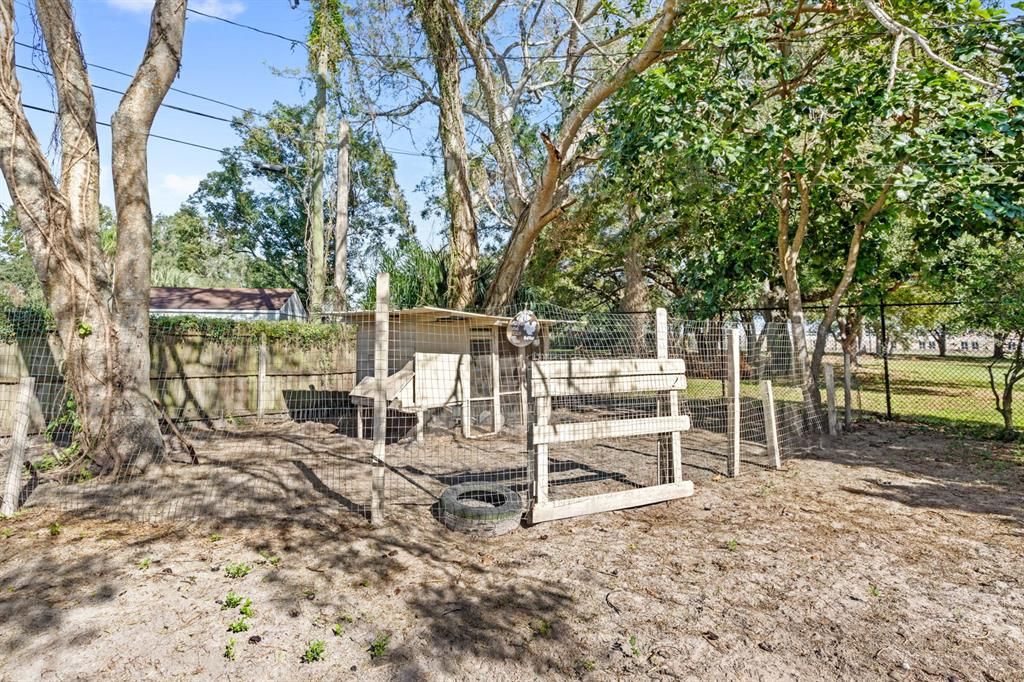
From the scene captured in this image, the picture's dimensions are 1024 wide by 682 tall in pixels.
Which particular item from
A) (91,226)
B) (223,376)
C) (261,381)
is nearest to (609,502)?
(91,226)

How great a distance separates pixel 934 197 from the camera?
219 inches

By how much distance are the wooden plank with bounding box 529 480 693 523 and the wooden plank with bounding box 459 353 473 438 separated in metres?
3.64

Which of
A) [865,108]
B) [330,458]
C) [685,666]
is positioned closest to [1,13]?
[330,458]

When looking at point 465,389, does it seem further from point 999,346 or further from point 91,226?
point 999,346

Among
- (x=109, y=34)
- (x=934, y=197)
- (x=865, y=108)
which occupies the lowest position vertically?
(x=934, y=197)

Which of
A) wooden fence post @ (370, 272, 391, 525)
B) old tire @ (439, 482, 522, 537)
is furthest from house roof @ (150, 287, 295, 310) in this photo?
old tire @ (439, 482, 522, 537)

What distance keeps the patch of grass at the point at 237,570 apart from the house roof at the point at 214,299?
13.3 m

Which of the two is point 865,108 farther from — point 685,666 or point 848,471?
point 685,666

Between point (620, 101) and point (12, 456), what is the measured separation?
7.32 m

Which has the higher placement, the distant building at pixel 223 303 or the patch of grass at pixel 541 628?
the distant building at pixel 223 303

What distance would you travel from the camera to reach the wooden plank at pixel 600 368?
3.72m

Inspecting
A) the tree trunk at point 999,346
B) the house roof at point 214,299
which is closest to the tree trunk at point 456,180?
the tree trunk at point 999,346

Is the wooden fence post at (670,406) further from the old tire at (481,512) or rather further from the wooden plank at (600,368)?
the old tire at (481,512)

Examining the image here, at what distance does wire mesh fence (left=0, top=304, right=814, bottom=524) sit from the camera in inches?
170
